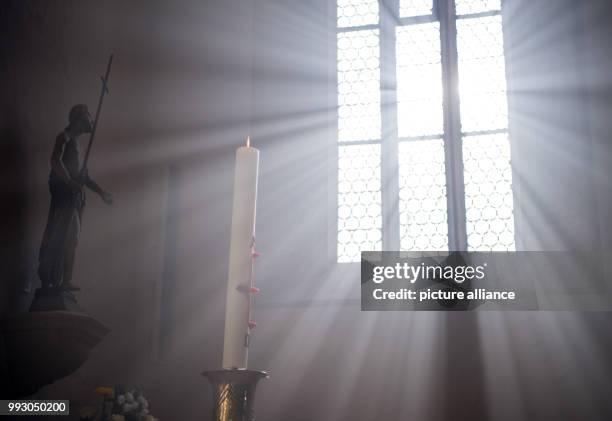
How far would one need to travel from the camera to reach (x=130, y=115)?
3.42 meters

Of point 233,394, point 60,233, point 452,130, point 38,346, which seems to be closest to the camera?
point 233,394

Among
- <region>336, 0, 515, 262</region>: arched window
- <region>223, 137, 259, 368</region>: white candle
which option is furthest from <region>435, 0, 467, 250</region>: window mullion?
<region>223, 137, 259, 368</region>: white candle

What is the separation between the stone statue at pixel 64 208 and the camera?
2.34m

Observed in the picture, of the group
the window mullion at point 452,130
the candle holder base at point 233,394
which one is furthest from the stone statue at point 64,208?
the window mullion at point 452,130

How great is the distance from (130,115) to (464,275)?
1626 millimetres

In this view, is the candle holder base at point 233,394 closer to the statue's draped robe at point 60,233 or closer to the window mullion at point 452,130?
the statue's draped robe at point 60,233

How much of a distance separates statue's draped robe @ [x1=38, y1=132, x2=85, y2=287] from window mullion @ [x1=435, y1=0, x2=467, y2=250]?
2.13 m

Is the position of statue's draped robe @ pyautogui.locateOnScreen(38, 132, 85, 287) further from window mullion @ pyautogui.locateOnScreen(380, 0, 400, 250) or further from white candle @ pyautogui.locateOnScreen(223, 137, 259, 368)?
window mullion @ pyautogui.locateOnScreen(380, 0, 400, 250)

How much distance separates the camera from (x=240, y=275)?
69.6 inches

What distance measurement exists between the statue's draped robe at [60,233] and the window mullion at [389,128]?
198 cm

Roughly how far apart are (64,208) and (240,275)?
2.78ft

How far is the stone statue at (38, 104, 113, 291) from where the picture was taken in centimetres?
234

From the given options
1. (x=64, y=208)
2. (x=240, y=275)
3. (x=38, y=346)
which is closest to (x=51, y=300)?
(x=38, y=346)

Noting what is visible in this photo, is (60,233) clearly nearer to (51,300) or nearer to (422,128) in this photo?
(51,300)
